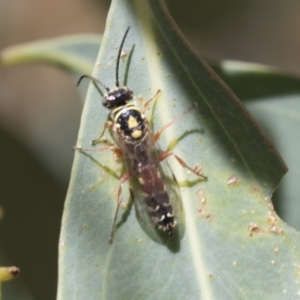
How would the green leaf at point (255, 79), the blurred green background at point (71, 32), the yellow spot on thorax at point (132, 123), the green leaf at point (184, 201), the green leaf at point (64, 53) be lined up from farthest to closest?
the blurred green background at point (71, 32)
the green leaf at point (64, 53)
the green leaf at point (255, 79)
the yellow spot on thorax at point (132, 123)
the green leaf at point (184, 201)

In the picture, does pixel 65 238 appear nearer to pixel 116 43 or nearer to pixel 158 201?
pixel 158 201

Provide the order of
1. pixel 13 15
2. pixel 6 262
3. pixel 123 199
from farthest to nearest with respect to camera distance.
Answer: pixel 13 15 → pixel 6 262 → pixel 123 199

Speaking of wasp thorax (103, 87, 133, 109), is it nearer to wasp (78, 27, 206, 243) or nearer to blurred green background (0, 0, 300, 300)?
wasp (78, 27, 206, 243)

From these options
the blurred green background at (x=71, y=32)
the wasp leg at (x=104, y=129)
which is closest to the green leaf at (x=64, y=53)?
the wasp leg at (x=104, y=129)

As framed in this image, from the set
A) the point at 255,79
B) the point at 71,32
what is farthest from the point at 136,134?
the point at 71,32

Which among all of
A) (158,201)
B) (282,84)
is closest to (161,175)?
(158,201)

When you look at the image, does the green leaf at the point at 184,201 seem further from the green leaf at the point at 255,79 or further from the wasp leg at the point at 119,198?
the green leaf at the point at 255,79

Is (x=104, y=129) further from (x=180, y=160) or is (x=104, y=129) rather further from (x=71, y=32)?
(x=71, y=32)
